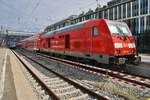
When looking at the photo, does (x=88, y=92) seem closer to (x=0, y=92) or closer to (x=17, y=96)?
(x=17, y=96)

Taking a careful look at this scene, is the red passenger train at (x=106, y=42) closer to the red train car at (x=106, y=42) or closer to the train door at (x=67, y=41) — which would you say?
the red train car at (x=106, y=42)

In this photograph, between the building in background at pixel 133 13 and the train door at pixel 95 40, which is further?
the building in background at pixel 133 13

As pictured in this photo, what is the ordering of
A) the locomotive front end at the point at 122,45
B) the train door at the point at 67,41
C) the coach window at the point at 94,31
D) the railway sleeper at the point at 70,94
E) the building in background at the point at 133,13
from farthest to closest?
the building in background at the point at 133,13 → the train door at the point at 67,41 → the coach window at the point at 94,31 → the locomotive front end at the point at 122,45 → the railway sleeper at the point at 70,94

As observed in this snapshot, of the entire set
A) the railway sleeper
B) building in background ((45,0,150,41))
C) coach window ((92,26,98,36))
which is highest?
building in background ((45,0,150,41))

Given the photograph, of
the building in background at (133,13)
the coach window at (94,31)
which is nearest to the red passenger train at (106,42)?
the coach window at (94,31)

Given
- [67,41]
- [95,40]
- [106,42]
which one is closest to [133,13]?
[67,41]

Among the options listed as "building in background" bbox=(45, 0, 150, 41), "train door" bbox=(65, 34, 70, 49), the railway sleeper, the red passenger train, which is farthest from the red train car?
"building in background" bbox=(45, 0, 150, 41)

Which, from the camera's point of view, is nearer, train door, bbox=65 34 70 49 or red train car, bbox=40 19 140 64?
red train car, bbox=40 19 140 64

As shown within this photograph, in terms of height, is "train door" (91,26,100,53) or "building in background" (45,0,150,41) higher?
"building in background" (45,0,150,41)

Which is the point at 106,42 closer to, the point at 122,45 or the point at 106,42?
the point at 106,42

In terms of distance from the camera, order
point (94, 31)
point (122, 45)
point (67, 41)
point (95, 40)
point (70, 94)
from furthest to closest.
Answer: point (67, 41)
point (94, 31)
point (95, 40)
point (122, 45)
point (70, 94)

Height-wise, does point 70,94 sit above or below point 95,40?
below

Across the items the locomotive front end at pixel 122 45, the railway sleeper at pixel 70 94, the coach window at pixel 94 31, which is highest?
the coach window at pixel 94 31

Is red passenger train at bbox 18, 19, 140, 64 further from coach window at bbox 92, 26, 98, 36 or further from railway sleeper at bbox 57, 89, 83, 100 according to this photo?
railway sleeper at bbox 57, 89, 83, 100
